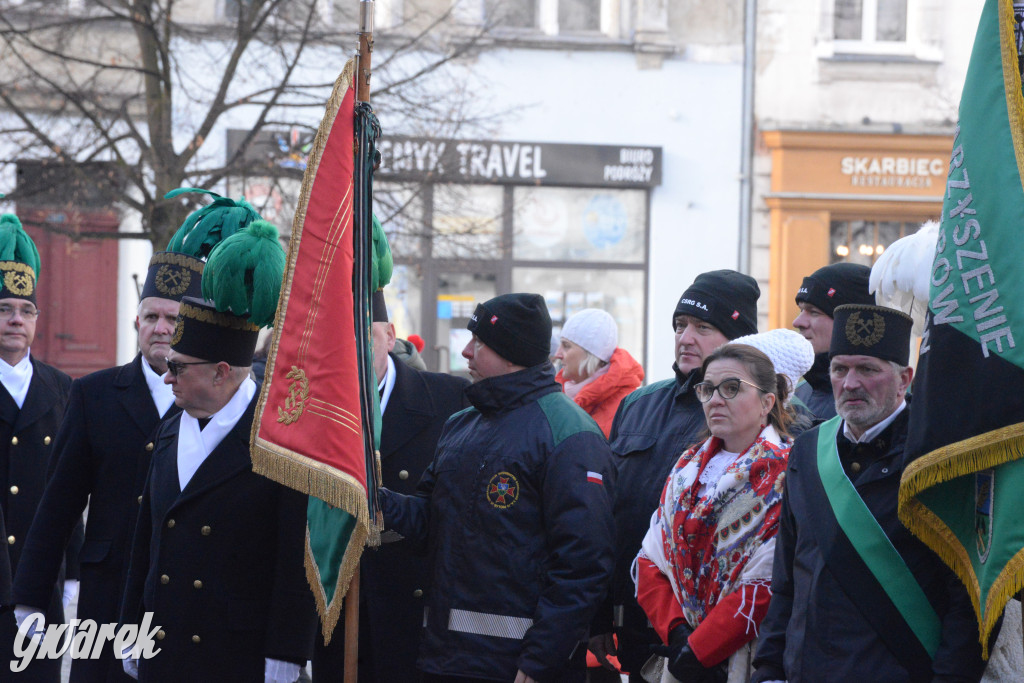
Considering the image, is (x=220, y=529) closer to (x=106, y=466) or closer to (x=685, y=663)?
(x=106, y=466)

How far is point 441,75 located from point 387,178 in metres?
3.16

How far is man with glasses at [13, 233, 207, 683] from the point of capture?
4477 millimetres

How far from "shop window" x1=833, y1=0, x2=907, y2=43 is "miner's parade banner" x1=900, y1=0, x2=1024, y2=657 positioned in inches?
489

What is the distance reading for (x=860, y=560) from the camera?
3.35 m

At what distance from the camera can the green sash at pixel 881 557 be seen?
329 centimetres

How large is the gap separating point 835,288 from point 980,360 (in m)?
2.08

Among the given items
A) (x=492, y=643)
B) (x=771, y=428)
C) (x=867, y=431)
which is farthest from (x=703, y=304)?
(x=492, y=643)

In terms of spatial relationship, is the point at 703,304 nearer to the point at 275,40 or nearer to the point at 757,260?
the point at 275,40

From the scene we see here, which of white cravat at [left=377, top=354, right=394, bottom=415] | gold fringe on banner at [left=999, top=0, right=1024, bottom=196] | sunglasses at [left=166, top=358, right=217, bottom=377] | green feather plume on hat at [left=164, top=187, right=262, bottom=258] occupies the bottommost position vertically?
white cravat at [left=377, top=354, right=394, bottom=415]

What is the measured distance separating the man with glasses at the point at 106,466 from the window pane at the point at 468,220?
6559 millimetres

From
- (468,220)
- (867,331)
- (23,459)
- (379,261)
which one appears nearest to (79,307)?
(468,220)

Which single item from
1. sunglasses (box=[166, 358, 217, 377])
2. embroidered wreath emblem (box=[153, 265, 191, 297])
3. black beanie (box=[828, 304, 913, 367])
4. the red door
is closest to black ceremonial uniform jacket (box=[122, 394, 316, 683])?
sunglasses (box=[166, 358, 217, 377])

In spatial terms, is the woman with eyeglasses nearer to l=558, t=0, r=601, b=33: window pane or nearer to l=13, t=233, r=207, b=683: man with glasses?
l=13, t=233, r=207, b=683: man with glasses

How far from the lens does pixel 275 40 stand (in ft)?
33.3
